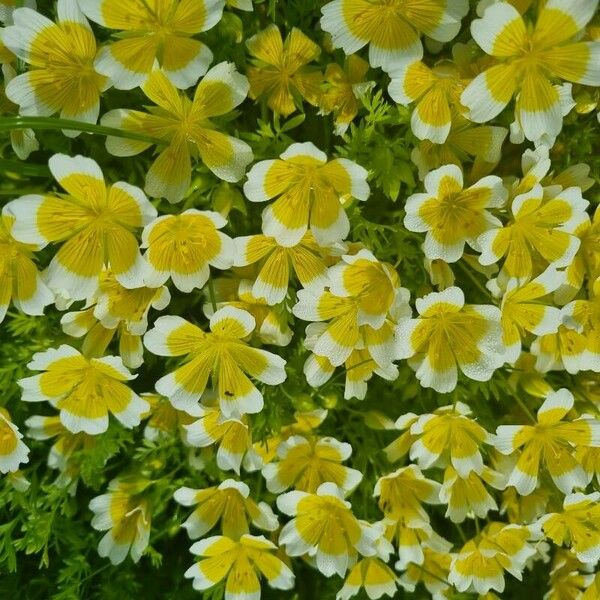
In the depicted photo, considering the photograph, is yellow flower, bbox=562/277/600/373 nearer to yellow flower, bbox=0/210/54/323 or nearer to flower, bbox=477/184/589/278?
flower, bbox=477/184/589/278

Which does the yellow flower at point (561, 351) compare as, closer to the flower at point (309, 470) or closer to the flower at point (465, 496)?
the flower at point (465, 496)

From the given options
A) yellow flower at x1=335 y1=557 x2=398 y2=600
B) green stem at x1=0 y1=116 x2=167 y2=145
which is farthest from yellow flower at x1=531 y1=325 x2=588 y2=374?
green stem at x1=0 y1=116 x2=167 y2=145

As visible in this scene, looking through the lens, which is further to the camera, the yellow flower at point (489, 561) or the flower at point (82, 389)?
the yellow flower at point (489, 561)

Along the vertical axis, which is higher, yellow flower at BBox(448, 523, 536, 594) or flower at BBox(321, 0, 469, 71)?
flower at BBox(321, 0, 469, 71)

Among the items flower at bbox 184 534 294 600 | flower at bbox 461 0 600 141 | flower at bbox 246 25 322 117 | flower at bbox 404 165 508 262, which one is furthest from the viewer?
flower at bbox 184 534 294 600

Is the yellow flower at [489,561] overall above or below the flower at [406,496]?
below

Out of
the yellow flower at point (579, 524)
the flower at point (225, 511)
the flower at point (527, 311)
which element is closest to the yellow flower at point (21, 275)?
the flower at point (225, 511)

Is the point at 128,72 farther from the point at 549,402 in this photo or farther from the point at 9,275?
the point at 549,402
